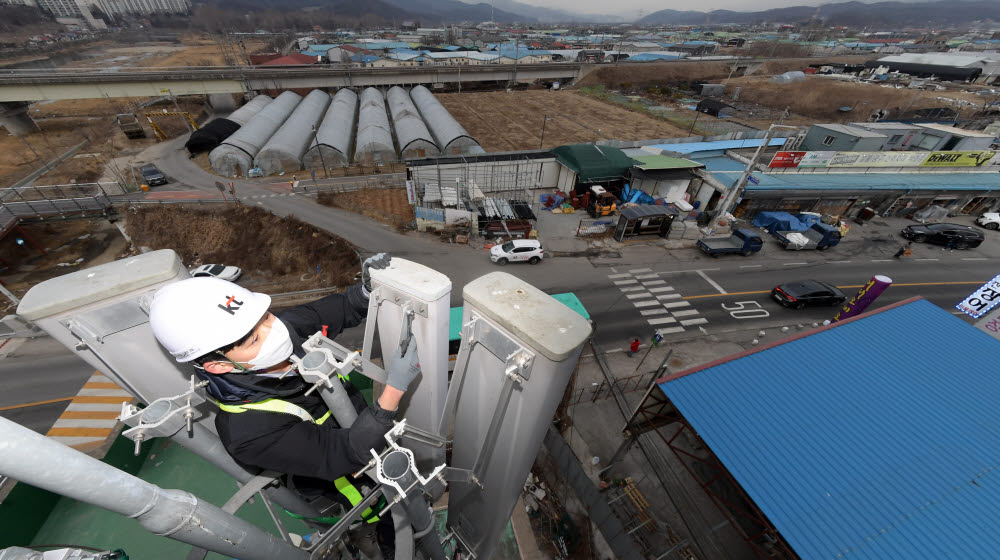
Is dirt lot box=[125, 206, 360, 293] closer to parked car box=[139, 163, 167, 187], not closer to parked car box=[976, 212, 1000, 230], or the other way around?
parked car box=[139, 163, 167, 187]

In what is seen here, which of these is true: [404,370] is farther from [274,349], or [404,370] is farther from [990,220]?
[990,220]

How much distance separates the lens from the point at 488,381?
477 cm

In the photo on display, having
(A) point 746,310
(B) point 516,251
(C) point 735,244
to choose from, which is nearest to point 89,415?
(B) point 516,251

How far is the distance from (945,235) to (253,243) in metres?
52.7

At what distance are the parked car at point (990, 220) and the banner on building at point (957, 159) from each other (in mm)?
5267

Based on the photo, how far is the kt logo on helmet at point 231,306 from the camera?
3.32 meters

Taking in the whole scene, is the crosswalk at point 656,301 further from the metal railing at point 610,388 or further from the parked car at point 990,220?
the parked car at point 990,220

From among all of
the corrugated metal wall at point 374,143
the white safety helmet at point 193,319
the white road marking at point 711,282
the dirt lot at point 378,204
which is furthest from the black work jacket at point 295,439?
the corrugated metal wall at point 374,143

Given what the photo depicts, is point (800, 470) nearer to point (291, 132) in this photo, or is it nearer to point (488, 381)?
point (488, 381)

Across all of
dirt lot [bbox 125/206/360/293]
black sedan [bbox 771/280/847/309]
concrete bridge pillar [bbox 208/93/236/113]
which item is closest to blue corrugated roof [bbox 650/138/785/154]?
black sedan [bbox 771/280/847/309]

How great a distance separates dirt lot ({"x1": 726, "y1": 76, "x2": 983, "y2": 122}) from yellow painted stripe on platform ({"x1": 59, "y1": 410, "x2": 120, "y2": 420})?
95122mm

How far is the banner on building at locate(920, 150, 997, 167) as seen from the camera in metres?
31.7

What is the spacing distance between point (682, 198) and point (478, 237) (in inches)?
738

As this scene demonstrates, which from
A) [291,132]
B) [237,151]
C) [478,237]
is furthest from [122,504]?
[291,132]
